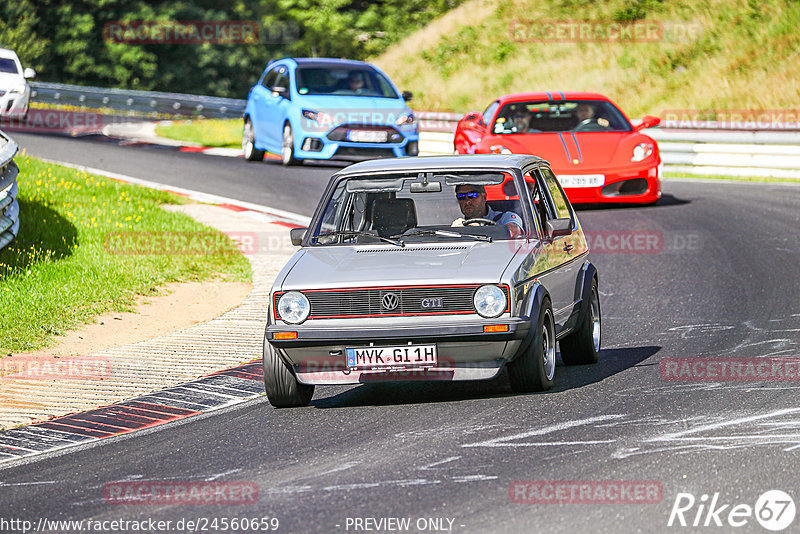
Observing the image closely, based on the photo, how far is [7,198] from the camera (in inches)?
490

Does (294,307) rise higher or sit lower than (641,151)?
lower

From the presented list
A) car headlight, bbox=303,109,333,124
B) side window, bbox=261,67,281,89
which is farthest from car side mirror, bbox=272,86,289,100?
side window, bbox=261,67,281,89

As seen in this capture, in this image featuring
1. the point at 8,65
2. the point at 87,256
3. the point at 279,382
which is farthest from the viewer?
the point at 8,65

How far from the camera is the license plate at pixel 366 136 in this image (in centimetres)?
2081

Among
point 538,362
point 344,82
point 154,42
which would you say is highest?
point 154,42

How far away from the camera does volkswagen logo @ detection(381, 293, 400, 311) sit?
750 cm

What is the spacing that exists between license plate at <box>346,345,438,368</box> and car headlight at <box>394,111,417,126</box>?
13929 mm

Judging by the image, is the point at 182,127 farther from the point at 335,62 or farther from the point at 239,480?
the point at 239,480

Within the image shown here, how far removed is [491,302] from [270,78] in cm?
1653

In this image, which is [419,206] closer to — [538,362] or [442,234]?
[442,234]

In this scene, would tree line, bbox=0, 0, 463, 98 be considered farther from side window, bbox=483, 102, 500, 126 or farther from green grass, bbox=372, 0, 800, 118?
side window, bbox=483, 102, 500, 126

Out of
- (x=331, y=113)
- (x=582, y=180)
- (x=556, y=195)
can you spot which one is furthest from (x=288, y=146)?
(x=556, y=195)

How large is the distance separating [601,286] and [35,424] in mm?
6464

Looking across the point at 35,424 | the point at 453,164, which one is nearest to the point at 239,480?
the point at 35,424
